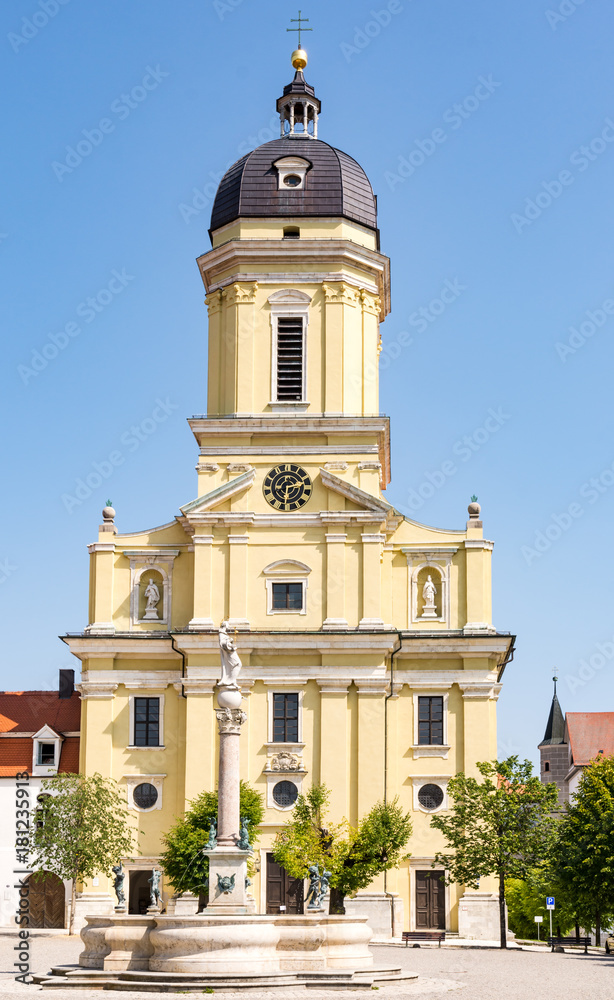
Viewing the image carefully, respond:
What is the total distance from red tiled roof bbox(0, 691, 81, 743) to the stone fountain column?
2938cm

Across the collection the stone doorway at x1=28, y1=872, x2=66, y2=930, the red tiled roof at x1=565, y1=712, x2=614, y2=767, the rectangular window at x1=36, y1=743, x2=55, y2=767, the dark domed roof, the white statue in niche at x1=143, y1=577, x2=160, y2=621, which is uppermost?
the dark domed roof

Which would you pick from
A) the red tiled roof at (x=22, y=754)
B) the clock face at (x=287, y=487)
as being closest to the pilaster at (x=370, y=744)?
the clock face at (x=287, y=487)

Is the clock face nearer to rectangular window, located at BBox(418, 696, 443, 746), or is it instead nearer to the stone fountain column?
rectangular window, located at BBox(418, 696, 443, 746)

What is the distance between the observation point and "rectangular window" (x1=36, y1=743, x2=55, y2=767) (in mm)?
60572

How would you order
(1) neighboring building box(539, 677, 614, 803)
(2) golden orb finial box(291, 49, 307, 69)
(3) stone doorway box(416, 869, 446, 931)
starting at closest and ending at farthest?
(3) stone doorway box(416, 869, 446, 931) → (2) golden orb finial box(291, 49, 307, 69) → (1) neighboring building box(539, 677, 614, 803)

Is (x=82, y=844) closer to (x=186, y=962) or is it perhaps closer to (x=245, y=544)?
(x=245, y=544)

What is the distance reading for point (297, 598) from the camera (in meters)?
54.1

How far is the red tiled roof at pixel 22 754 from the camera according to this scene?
59.9 m

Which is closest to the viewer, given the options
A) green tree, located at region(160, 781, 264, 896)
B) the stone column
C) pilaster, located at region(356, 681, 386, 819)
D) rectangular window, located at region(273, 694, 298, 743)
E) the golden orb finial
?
the stone column

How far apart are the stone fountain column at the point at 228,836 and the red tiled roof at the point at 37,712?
1157 inches

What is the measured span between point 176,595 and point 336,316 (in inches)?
509

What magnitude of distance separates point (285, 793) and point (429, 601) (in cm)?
936

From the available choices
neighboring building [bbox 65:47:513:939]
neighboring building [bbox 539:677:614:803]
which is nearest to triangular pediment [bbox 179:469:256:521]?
neighboring building [bbox 65:47:513:939]

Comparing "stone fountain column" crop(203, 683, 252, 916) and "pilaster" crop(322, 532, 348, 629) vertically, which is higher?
"pilaster" crop(322, 532, 348, 629)
